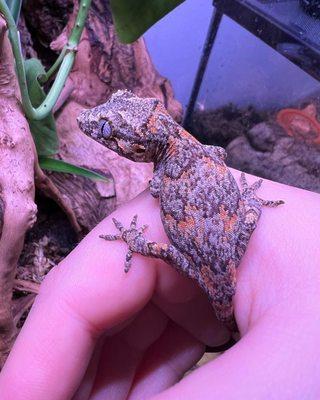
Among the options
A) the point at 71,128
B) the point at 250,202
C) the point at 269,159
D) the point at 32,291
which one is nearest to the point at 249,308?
the point at 250,202

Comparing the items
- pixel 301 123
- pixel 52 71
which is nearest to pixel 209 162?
pixel 52 71

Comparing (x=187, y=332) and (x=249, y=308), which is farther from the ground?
(x=249, y=308)

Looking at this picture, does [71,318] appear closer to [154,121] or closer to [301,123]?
[154,121]

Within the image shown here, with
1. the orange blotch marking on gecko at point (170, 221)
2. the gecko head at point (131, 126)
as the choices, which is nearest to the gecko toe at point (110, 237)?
the orange blotch marking on gecko at point (170, 221)

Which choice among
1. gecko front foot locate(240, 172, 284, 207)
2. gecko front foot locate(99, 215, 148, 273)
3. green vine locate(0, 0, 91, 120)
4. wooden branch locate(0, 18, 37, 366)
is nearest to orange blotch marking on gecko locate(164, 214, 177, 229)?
gecko front foot locate(99, 215, 148, 273)

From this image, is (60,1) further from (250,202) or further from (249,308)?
(249,308)

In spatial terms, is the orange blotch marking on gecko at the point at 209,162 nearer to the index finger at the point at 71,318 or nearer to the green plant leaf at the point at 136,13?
the index finger at the point at 71,318
